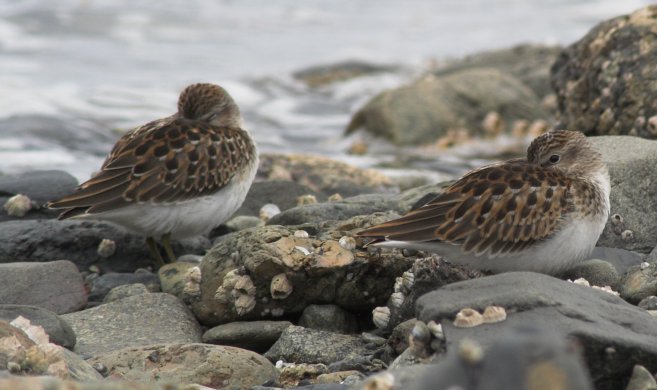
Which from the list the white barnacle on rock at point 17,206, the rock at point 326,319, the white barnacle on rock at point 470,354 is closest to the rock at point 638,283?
the rock at point 326,319

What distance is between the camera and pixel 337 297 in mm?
6695

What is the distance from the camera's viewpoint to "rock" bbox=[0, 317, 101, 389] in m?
5.00

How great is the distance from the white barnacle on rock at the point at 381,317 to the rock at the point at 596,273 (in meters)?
1.12

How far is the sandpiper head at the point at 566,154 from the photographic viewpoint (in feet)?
21.4

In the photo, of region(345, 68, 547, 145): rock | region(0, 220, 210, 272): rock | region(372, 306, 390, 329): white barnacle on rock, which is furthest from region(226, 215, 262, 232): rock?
region(345, 68, 547, 145): rock

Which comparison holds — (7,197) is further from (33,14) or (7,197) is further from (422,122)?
(33,14)

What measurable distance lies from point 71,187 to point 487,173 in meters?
4.26

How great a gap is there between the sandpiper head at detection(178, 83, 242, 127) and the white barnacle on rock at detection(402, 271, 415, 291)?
3.09 metres

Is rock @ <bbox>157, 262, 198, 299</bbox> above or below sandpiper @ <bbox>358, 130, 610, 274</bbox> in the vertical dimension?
below

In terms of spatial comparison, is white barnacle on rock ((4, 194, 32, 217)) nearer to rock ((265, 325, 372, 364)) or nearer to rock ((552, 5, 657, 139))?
rock ((265, 325, 372, 364))

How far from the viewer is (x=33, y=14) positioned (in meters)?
23.3

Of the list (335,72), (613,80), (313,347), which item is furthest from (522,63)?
(313,347)

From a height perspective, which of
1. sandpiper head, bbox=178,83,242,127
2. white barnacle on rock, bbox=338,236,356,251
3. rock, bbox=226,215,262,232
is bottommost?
rock, bbox=226,215,262,232

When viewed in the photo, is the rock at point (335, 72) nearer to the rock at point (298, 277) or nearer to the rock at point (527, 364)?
the rock at point (298, 277)
